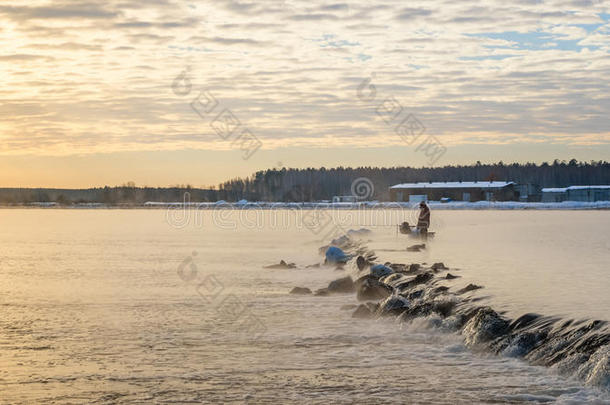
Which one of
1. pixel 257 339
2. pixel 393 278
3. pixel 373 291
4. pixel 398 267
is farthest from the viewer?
pixel 398 267

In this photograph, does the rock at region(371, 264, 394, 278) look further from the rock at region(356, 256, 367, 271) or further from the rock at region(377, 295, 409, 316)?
the rock at region(377, 295, 409, 316)

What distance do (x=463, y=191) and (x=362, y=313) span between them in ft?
330

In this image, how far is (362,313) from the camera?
15.8 m

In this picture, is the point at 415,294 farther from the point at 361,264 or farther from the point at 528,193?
the point at 528,193

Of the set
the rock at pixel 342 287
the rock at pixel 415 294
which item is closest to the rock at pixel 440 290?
the rock at pixel 415 294

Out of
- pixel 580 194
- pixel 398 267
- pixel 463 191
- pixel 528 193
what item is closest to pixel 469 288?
pixel 398 267

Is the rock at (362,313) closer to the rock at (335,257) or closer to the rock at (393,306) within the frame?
the rock at (393,306)

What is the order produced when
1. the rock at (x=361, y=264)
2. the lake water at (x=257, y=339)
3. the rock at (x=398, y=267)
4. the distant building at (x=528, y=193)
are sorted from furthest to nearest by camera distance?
the distant building at (x=528, y=193) → the rock at (x=361, y=264) → the rock at (x=398, y=267) → the lake water at (x=257, y=339)

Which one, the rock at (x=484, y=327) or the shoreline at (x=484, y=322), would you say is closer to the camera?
the shoreline at (x=484, y=322)

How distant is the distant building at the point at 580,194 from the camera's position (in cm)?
11575

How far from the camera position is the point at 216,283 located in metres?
22.2

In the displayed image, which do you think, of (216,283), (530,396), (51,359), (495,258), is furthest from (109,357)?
(495,258)

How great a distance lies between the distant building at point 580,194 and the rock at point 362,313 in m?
108

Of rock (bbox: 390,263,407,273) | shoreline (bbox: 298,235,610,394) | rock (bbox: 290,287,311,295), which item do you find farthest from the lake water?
rock (bbox: 390,263,407,273)
